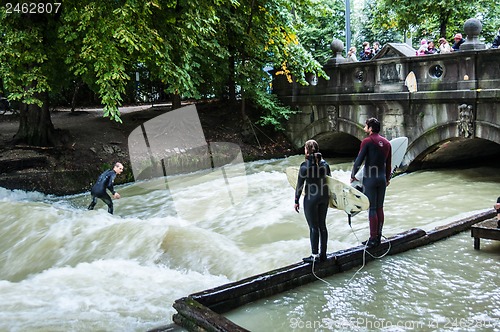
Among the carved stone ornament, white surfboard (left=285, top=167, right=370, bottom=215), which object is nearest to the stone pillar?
the carved stone ornament

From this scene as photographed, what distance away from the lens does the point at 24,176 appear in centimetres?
1390

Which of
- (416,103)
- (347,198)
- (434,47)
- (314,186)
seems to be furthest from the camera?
(434,47)

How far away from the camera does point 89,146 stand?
16.2 metres

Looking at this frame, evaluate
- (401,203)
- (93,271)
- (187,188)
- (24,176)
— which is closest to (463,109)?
(401,203)

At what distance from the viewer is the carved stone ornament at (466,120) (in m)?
13.5

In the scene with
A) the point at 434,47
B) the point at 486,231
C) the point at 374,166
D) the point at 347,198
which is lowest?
the point at 486,231

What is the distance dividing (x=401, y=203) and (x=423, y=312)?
22.0ft

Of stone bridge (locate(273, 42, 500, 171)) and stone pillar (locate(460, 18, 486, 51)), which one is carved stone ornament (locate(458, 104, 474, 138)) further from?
stone pillar (locate(460, 18, 486, 51))

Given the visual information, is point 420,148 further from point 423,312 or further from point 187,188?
point 423,312

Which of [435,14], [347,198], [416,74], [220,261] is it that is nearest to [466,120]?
[416,74]

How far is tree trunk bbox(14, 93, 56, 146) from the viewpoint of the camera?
15.2 metres

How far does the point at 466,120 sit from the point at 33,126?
492 inches

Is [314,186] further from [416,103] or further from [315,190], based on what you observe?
[416,103]

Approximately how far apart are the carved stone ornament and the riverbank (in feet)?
25.5
